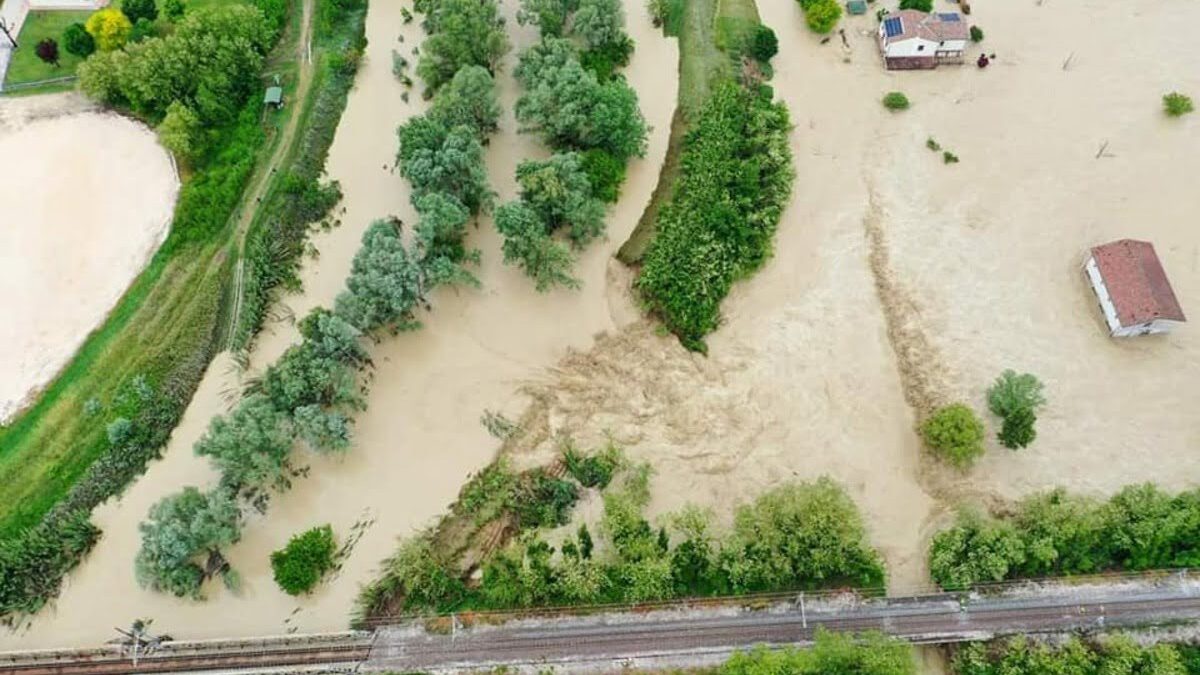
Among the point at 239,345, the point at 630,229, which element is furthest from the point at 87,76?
the point at 630,229

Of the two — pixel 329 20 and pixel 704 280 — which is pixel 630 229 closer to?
pixel 704 280

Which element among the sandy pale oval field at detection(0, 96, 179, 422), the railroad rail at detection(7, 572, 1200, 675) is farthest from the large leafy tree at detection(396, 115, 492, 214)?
the railroad rail at detection(7, 572, 1200, 675)

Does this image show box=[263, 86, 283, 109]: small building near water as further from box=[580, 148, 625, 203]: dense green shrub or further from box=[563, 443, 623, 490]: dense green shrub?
box=[563, 443, 623, 490]: dense green shrub

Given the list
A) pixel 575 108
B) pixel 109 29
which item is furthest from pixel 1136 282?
pixel 109 29

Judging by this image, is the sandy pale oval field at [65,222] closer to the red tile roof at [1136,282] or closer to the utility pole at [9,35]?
the utility pole at [9,35]

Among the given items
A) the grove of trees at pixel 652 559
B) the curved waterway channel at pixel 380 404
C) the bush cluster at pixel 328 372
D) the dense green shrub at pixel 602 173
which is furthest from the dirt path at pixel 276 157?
the dense green shrub at pixel 602 173
